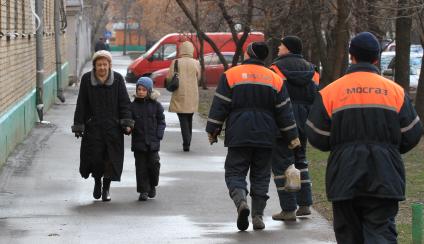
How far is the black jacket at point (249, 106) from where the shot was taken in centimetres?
899

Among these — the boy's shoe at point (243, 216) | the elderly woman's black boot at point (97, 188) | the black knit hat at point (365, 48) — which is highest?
the black knit hat at point (365, 48)

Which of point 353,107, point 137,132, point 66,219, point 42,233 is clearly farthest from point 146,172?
point 353,107

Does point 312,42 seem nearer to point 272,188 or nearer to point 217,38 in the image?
point 217,38

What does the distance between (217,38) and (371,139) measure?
34.7 meters

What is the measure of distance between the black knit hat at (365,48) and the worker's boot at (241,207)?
254 cm

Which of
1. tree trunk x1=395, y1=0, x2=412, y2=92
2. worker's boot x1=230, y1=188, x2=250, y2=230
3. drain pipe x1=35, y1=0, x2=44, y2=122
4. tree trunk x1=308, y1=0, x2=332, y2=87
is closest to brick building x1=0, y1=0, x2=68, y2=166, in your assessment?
drain pipe x1=35, y1=0, x2=44, y2=122

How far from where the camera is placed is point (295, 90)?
32.3 ft

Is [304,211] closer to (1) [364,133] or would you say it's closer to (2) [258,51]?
(2) [258,51]

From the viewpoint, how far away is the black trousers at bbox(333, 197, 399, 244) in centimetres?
648

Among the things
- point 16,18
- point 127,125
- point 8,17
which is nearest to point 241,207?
point 127,125

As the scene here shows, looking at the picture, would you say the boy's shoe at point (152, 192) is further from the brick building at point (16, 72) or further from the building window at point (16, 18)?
the building window at point (16, 18)

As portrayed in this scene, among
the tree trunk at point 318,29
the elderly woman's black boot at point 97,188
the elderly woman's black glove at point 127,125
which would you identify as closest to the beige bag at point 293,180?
the elderly woman's black glove at point 127,125

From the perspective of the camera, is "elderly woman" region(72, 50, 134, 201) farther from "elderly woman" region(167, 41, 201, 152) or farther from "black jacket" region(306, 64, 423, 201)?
"elderly woman" region(167, 41, 201, 152)

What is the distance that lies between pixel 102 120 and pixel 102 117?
0.10 ft
